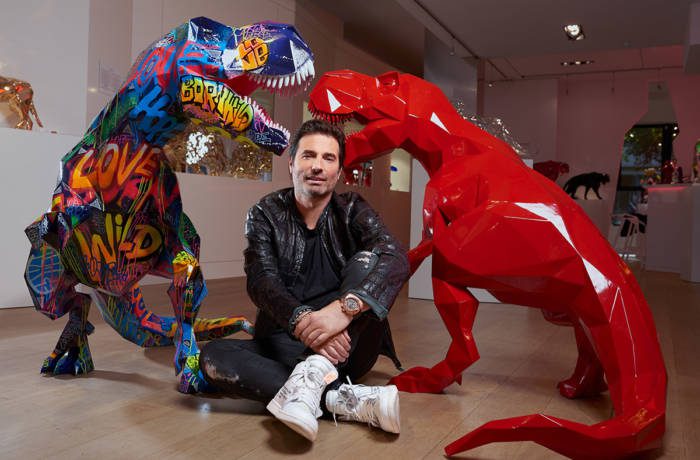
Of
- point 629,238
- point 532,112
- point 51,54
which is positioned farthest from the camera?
point 532,112

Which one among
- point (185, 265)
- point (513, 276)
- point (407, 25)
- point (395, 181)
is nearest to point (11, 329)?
point (185, 265)

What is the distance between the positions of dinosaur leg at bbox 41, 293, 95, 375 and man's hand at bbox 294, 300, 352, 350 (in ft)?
2.78

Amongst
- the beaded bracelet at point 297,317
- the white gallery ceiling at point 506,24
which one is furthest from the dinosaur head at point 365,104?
the white gallery ceiling at point 506,24

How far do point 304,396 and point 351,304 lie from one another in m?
0.28

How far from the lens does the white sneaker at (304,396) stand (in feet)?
4.27

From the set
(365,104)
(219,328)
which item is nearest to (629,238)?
(219,328)

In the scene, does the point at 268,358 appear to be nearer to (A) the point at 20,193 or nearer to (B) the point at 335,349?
(B) the point at 335,349

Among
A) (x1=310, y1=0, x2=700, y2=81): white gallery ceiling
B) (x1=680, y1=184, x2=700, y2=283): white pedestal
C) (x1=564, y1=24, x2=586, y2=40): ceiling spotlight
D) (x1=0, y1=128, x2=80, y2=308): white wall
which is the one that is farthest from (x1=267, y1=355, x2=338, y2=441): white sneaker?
(x1=564, y1=24, x2=586, y2=40): ceiling spotlight

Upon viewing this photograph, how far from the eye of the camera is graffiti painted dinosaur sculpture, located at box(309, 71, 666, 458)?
121 centimetres

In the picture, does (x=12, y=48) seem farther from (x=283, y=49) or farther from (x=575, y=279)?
(x=575, y=279)

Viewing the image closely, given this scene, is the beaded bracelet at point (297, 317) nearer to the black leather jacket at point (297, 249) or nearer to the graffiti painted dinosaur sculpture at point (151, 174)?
the black leather jacket at point (297, 249)

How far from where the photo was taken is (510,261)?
153 cm

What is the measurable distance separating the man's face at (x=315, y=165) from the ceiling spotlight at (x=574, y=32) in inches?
214

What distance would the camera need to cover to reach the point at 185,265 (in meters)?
1.81
